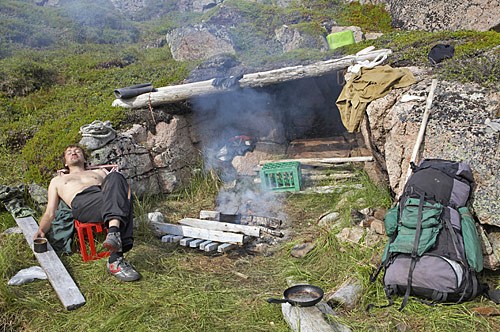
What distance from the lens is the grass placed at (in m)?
3.57

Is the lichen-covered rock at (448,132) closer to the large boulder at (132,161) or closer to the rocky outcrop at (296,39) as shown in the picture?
the large boulder at (132,161)

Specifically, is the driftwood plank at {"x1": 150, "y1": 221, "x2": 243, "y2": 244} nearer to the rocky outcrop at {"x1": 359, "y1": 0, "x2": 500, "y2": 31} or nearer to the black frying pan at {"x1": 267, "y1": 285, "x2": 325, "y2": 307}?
the black frying pan at {"x1": 267, "y1": 285, "x2": 325, "y2": 307}

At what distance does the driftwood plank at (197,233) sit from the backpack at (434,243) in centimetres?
180

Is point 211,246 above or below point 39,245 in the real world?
below

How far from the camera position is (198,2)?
3025 centimetres

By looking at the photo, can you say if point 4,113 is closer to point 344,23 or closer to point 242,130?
point 242,130

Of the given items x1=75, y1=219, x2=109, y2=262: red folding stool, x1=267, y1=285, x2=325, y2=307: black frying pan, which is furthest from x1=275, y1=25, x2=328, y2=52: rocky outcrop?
x1=267, y1=285, x2=325, y2=307: black frying pan

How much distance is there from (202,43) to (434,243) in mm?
9721

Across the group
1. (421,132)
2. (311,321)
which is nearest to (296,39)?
(421,132)

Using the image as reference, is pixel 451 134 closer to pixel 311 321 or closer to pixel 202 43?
pixel 311 321

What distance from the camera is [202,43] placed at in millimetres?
12062

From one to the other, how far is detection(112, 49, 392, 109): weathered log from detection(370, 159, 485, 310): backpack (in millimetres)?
3211

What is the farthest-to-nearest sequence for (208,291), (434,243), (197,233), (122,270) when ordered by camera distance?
(197,233) → (122,270) → (208,291) → (434,243)

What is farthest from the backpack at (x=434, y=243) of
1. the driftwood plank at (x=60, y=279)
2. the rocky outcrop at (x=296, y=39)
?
the rocky outcrop at (x=296, y=39)
